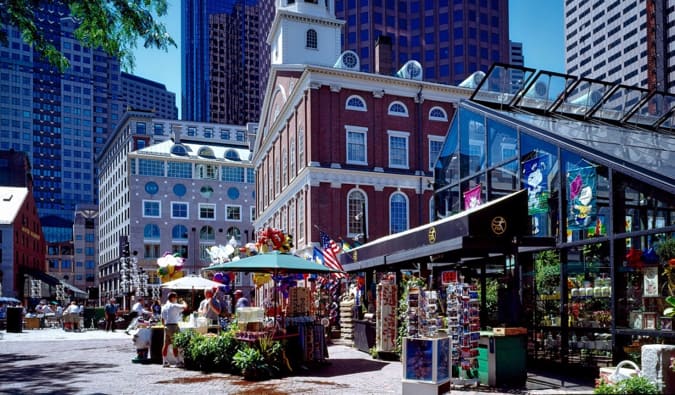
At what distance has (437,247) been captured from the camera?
13.5m

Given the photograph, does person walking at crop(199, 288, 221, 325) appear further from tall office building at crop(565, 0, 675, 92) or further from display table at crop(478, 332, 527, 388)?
tall office building at crop(565, 0, 675, 92)

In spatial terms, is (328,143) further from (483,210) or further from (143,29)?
(483,210)

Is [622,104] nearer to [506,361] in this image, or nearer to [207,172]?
[506,361]

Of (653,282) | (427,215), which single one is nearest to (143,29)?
(653,282)

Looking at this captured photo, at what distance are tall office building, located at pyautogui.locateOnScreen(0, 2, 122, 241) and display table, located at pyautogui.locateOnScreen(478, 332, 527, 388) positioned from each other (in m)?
164

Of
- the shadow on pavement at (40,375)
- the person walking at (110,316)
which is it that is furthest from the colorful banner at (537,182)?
the person walking at (110,316)

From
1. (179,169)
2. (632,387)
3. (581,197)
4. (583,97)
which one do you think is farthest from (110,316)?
(179,169)

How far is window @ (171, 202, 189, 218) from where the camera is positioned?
84.9 meters

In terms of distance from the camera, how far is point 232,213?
88438mm

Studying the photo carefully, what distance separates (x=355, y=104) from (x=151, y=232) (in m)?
50.2

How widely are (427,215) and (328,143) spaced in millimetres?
7462

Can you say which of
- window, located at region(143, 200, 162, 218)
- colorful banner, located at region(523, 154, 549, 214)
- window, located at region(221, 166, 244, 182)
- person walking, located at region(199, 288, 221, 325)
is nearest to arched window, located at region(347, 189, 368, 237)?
person walking, located at region(199, 288, 221, 325)

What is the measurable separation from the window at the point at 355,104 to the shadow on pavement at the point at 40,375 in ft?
80.8

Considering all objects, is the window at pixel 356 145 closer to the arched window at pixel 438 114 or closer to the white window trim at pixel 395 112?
the white window trim at pixel 395 112
